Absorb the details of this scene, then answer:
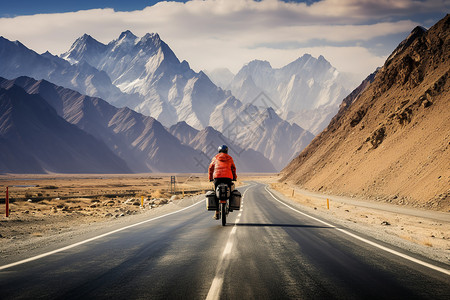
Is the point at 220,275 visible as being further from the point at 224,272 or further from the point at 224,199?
the point at 224,199

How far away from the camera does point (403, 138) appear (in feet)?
128

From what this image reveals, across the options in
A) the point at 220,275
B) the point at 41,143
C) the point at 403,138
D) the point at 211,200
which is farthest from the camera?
the point at 41,143

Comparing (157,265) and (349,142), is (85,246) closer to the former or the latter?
(157,265)

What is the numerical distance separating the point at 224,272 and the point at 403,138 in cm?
3901

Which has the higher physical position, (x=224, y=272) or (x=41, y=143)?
(x=41, y=143)

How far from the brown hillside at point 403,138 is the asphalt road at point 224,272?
63.9 feet

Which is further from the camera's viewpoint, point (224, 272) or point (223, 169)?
point (223, 169)

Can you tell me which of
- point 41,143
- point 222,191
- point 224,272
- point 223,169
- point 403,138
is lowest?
point 224,272

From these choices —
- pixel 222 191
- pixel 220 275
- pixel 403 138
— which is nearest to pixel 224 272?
pixel 220 275

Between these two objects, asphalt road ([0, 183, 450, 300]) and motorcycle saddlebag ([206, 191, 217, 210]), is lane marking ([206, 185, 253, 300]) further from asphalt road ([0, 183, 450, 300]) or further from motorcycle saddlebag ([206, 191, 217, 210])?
motorcycle saddlebag ([206, 191, 217, 210])

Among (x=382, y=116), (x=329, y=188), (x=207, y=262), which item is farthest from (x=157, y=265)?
(x=382, y=116)

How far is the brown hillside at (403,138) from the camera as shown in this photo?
28.7 metres

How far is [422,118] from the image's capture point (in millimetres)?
38594

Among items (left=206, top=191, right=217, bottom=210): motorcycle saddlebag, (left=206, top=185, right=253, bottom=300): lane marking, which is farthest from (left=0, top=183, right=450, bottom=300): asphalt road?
(left=206, top=191, right=217, bottom=210): motorcycle saddlebag
